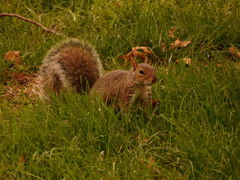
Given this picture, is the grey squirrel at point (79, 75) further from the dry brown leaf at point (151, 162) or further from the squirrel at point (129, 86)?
the dry brown leaf at point (151, 162)

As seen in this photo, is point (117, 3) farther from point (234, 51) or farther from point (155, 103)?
point (155, 103)

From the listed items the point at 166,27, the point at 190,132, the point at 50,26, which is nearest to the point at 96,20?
the point at 50,26

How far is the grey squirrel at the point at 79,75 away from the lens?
349cm

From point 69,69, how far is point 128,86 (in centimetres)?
56

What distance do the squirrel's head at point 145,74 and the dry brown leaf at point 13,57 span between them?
54.1 inches

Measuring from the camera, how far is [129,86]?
3.36 meters

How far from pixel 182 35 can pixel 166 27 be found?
0.15 m

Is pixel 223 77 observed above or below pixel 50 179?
above

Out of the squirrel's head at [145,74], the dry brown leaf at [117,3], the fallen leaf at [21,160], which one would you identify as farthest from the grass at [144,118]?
the dry brown leaf at [117,3]

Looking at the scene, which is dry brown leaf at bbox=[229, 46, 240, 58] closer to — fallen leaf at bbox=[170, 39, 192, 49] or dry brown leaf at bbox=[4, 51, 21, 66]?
fallen leaf at bbox=[170, 39, 192, 49]

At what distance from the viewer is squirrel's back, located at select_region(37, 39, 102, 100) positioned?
373 cm

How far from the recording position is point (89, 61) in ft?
12.4

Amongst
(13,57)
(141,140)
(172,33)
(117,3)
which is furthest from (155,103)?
(117,3)

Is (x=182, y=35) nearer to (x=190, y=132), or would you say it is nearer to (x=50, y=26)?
(x=50, y=26)
